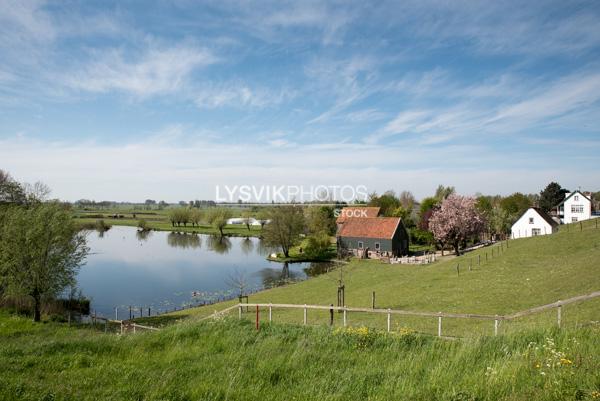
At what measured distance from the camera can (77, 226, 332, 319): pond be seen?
131 ft

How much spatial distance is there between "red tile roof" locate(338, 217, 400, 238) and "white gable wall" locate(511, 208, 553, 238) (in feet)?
55.3

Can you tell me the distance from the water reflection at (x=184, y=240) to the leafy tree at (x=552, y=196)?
7926cm

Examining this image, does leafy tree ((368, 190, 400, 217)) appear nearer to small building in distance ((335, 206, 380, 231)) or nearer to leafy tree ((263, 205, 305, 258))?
small building in distance ((335, 206, 380, 231))

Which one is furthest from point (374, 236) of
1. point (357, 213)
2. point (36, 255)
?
point (36, 255)

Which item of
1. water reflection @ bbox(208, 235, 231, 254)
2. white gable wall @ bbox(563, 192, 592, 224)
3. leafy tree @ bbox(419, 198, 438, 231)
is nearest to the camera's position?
white gable wall @ bbox(563, 192, 592, 224)

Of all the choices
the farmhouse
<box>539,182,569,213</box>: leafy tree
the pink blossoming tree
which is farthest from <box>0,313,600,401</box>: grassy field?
<box>539,182,569,213</box>: leafy tree

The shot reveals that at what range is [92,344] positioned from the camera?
10.1m

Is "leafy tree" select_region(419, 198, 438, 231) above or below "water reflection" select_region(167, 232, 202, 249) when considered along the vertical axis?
above

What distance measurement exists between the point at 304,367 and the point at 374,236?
5388 cm

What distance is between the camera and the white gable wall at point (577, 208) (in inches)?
2477

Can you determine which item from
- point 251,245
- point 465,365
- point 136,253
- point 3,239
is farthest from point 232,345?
point 251,245

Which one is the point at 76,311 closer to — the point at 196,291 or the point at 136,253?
the point at 196,291

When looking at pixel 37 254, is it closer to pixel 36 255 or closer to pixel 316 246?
pixel 36 255

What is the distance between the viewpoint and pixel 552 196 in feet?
288
